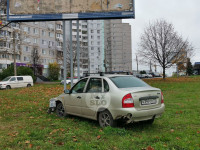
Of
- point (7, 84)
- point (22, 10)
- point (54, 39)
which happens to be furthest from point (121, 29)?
point (22, 10)

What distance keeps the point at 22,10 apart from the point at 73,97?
21.4ft

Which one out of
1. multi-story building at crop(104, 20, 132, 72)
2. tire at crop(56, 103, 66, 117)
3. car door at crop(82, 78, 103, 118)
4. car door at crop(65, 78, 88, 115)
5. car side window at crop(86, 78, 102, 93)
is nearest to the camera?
car door at crop(82, 78, 103, 118)

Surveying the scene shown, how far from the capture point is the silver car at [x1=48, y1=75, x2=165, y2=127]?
568cm

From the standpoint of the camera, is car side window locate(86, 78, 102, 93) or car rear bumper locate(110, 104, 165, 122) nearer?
car rear bumper locate(110, 104, 165, 122)

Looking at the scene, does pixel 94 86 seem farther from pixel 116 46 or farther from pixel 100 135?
pixel 116 46

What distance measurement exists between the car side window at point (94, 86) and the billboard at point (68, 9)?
5189 millimetres

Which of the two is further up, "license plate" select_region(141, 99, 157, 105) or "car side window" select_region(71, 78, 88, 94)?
"car side window" select_region(71, 78, 88, 94)

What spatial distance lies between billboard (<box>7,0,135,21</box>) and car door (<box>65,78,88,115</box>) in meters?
4.80

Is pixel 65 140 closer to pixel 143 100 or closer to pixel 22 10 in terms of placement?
pixel 143 100

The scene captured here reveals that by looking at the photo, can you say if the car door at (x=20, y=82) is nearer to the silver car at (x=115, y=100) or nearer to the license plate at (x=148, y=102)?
the silver car at (x=115, y=100)

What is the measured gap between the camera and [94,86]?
6.81m

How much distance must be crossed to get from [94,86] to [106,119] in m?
1.13

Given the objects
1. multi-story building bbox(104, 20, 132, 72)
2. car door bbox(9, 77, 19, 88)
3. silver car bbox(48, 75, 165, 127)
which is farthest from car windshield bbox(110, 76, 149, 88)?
multi-story building bbox(104, 20, 132, 72)

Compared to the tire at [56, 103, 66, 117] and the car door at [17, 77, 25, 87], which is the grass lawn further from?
the car door at [17, 77, 25, 87]
